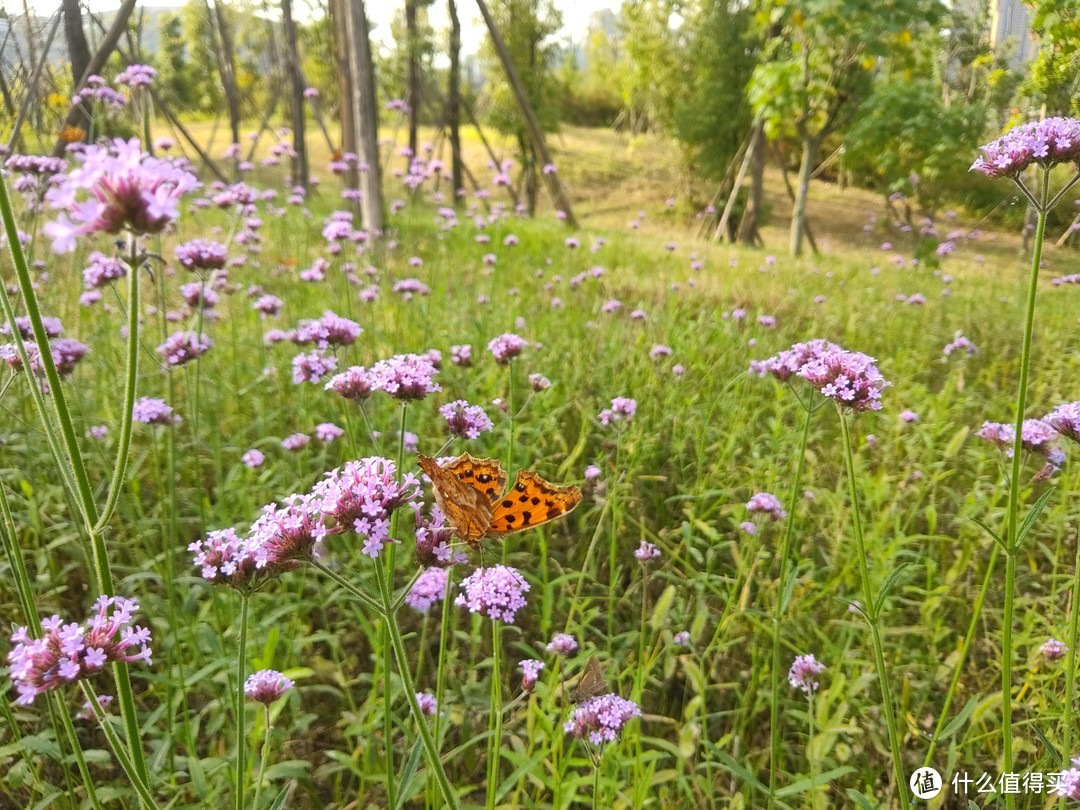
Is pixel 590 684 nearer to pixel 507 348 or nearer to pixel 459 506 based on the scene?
pixel 459 506

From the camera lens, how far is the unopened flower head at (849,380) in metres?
1.50

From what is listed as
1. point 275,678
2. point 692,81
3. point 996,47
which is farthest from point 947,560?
point 692,81

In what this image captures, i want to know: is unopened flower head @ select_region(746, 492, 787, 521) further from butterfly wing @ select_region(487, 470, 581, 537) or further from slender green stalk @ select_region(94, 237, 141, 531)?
slender green stalk @ select_region(94, 237, 141, 531)

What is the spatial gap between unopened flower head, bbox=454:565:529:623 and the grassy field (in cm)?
24

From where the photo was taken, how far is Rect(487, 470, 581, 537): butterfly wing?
135cm

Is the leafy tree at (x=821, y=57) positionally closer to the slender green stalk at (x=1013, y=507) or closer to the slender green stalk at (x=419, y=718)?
the slender green stalk at (x=1013, y=507)

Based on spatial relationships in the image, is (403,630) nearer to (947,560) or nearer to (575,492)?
(575,492)

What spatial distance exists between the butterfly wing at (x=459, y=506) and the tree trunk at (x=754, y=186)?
511 inches

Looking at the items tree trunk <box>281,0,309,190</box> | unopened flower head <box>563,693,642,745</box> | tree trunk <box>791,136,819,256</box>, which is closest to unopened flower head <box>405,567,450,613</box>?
unopened flower head <box>563,693,642,745</box>

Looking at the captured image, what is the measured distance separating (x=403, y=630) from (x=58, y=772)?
1106 mm

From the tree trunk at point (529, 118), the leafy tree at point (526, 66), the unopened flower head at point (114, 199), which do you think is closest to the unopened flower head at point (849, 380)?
the unopened flower head at point (114, 199)

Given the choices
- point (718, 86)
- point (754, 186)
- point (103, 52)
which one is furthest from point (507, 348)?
point (718, 86)

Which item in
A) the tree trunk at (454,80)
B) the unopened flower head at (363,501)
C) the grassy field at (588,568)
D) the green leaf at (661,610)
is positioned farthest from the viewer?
the tree trunk at (454,80)

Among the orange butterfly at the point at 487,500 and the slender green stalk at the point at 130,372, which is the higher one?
the slender green stalk at the point at 130,372
